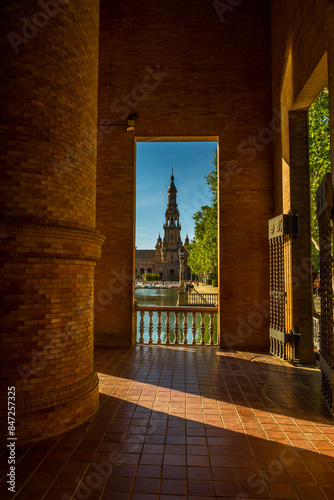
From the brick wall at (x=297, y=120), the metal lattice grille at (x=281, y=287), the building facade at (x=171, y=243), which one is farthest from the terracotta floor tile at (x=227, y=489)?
the building facade at (x=171, y=243)

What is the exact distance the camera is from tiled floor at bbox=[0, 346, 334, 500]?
2701 mm

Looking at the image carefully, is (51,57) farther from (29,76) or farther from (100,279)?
(100,279)

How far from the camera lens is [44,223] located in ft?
11.8

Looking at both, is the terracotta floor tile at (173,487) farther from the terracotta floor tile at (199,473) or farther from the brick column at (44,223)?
the brick column at (44,223)

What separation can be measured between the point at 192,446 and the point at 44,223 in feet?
9.52

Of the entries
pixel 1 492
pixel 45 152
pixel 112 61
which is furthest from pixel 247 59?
pixel 1 492

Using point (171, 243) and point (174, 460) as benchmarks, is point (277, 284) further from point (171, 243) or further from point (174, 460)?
point (171, 243)

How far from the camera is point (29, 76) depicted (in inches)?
143

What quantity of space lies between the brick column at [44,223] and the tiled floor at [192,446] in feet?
1.78

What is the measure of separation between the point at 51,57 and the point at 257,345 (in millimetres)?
6912

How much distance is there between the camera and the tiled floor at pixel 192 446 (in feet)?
8.86

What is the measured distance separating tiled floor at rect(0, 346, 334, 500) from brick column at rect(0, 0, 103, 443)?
1.78 ft

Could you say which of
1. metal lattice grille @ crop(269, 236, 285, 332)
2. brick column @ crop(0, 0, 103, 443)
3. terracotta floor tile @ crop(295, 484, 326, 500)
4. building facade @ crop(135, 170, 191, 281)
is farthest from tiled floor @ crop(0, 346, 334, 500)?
building facade @ crop(135, 170, 191, 281)

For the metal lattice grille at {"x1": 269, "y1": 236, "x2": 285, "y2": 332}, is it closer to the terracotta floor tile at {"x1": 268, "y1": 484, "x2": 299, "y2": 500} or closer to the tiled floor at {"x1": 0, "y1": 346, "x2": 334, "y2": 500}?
the tiled floor at {"x1": 0, "y1": 346, "x2": 334, "y2": 500}
